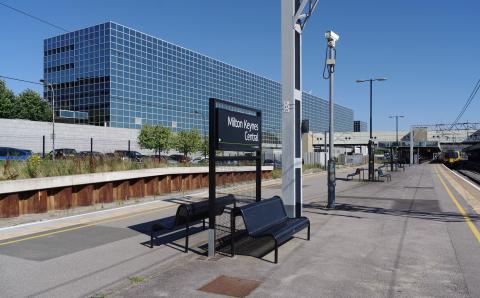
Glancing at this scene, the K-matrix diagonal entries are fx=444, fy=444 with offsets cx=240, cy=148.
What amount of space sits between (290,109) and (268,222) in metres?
3.27

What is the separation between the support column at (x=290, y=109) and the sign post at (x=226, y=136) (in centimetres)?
98

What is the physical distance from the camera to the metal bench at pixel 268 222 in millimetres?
6977

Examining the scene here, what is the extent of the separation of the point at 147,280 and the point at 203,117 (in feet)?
281

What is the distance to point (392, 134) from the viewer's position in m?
118

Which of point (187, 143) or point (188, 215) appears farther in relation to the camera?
point (187, 143)

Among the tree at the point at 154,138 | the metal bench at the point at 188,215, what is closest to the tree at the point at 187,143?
the tree at the point at 154,138

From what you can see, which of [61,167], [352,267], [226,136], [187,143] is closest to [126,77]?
[187,143]

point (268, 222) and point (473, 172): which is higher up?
point (268, 222)

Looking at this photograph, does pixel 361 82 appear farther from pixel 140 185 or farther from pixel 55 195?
pixel 55 195

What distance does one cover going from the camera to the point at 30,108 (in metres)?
73.6

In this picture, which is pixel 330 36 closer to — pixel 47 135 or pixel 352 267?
pixel 352 267

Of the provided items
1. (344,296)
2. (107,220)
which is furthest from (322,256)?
(107,220)

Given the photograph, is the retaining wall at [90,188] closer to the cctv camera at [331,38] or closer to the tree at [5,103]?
the cctv camera at [331,38]

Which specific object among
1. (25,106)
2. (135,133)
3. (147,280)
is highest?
(25,106)
